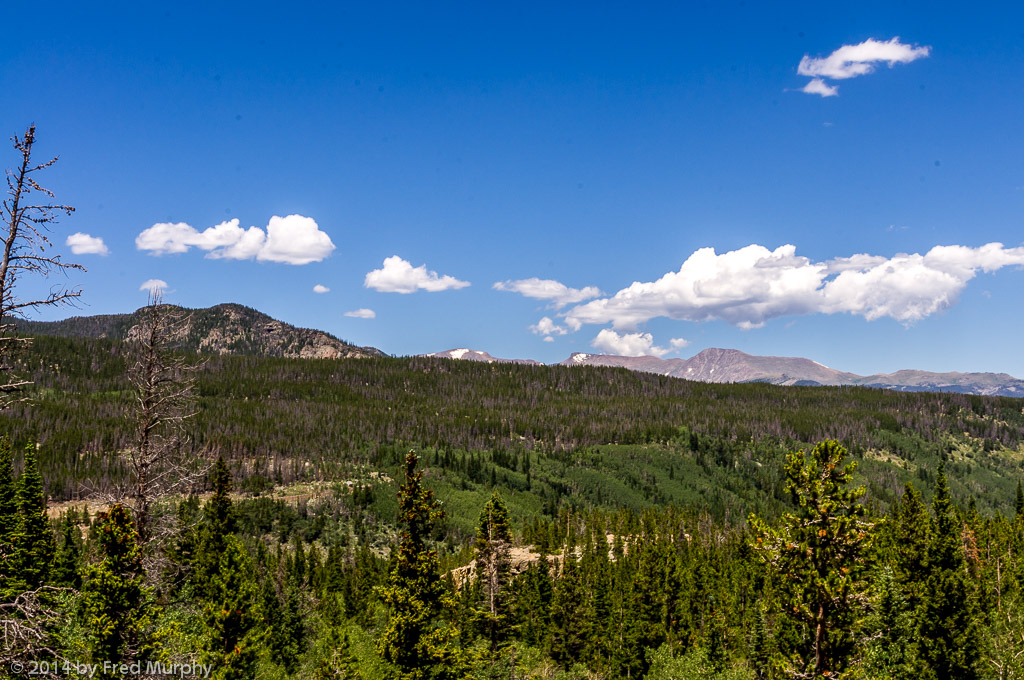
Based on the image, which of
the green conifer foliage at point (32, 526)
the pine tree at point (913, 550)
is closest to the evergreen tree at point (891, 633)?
the pine tree at point (913, 550)

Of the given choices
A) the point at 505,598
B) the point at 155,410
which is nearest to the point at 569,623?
the point at 505,598

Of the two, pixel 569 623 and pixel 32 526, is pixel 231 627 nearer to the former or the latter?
pixel 32 526

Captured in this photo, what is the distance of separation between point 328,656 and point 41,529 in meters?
23.5

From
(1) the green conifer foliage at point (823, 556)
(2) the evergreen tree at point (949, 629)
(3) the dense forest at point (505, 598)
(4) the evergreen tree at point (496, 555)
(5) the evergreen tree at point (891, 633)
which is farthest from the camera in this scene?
(4) the evergreen tree at point (496, 555)

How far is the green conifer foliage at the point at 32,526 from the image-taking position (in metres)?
41.4

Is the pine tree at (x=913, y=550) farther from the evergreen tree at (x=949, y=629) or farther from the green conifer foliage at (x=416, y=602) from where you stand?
the green conifer foliage at (x=416, y=602)

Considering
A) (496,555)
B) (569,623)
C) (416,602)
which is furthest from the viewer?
(569,623)

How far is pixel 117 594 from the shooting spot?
23.4 m

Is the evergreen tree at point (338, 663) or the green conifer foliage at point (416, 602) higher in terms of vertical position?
the green conifer foliage at point (416, 602)

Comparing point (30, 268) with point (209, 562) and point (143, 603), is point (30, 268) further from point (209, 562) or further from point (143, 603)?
point (209, 562)

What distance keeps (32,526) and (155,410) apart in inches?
1141

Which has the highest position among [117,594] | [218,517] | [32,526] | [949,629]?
[117,594]

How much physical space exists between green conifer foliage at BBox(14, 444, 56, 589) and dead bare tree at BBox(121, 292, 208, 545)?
80.2 ft

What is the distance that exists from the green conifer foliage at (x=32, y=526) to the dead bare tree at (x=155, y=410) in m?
24.4
